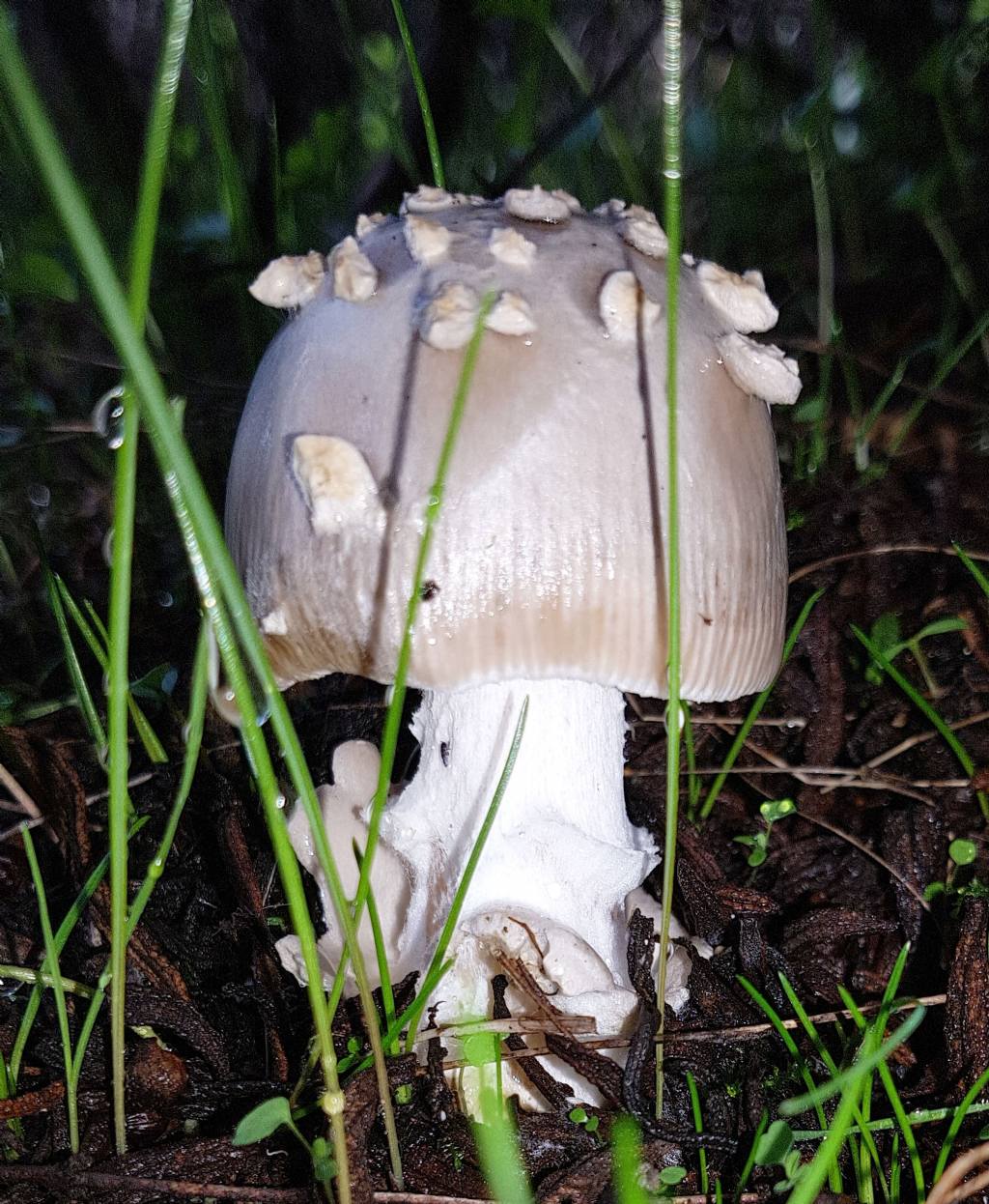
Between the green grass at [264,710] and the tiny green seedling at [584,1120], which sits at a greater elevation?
the green grass at [264,710]

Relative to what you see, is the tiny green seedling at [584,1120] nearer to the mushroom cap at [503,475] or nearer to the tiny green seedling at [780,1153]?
the tiny green seedling at [780,1153]

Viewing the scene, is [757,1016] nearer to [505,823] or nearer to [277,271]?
[505,823]

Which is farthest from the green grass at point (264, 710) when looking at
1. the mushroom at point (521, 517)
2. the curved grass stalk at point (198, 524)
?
the mushroom at point (521, 517)

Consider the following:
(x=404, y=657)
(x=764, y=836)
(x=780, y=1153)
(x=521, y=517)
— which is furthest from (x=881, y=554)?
(x=404, y=657)

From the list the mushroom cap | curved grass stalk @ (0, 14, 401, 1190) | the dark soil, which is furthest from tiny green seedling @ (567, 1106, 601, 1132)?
the mushroom cap

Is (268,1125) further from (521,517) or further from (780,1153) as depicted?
(521,517)

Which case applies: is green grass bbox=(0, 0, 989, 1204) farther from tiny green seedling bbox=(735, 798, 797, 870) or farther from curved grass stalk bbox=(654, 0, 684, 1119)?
tiny green seedling bbox=(735, 798, 797, 870)
